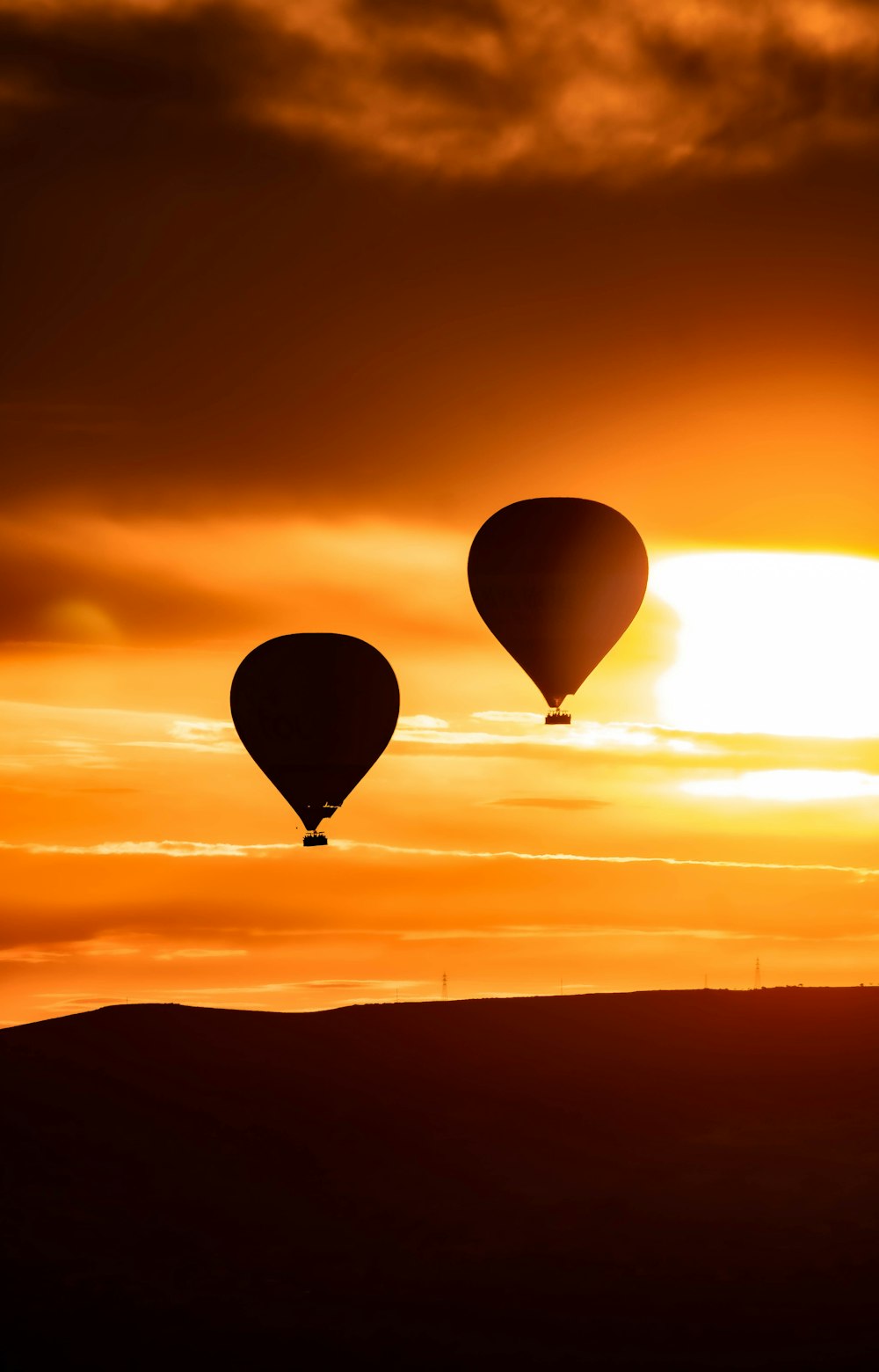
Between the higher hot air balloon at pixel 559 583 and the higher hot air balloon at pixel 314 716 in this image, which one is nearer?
the higher hot air balloon at pixel 559 583

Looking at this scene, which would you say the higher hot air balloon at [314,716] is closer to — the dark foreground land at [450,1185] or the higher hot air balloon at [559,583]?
the higher hot air balloon at [559,583]

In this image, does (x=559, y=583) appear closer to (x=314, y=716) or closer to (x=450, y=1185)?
(x=314, y=716)

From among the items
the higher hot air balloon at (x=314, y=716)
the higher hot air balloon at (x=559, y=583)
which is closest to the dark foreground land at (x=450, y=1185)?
the higher hot air balloon at (x=314, y=716)

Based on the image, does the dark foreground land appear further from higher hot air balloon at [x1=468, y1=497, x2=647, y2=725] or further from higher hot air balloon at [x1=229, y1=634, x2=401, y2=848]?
higher hot air balloon at [x1=468, y1=497, x2=647, y2=725]

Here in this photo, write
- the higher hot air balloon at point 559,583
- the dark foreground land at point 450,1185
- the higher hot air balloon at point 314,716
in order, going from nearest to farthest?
the dark foreground land at point 450,1185, the higher hot air balloon at point 559,583, the higher hot air balloon at point 314,716

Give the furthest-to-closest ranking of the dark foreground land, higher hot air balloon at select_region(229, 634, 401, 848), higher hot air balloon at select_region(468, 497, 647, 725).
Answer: higher hot air balloon at select_region(229, 634, 401, 848), higher hot air balloon at select_region(468, 497, 647, 725), the dark foreground land

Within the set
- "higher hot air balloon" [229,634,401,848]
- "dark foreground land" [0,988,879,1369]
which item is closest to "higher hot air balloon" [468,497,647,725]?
"higher hot air balloon" [229,634,401,848]

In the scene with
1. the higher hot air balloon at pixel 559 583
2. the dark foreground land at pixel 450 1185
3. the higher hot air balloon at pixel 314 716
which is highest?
the higher hot air balloon at pixel 559 583
